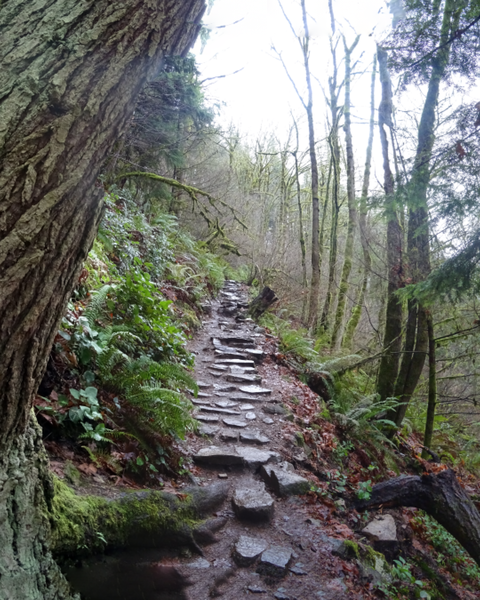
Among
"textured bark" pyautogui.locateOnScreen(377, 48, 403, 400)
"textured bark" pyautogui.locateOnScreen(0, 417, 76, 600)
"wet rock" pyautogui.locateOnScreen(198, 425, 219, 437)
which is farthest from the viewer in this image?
"textured bark" pyautogui.locateOnScreen(377, 48, 403, 400)

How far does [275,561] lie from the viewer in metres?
2.87

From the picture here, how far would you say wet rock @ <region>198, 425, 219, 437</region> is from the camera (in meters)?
4.65

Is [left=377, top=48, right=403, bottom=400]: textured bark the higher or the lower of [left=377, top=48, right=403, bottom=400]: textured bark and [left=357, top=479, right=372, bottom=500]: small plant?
the higher

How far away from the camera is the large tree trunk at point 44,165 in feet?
4.83

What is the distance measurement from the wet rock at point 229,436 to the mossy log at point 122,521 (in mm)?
1557

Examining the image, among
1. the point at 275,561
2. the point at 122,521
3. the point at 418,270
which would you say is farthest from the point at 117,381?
the point at 418,270

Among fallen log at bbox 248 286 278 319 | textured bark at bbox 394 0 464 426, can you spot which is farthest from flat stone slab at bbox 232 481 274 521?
fallen log at bbox 248 286 278 319

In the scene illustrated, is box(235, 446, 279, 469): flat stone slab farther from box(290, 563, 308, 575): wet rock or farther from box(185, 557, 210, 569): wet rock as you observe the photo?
box(185, 557, 210, 569): wet rock

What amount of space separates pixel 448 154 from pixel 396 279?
3154 mm

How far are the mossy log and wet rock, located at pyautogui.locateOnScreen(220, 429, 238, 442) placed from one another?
61.3 inches

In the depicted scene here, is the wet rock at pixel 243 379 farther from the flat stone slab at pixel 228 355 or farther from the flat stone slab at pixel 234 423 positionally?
the flat stone slab at pixel 234 423

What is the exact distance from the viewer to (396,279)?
6664 millimetres

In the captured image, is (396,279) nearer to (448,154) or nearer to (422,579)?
(448,154)

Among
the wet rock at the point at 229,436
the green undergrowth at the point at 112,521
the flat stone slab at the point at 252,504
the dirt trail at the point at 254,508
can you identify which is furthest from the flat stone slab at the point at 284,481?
the green undergrowth at the point at 112,521
